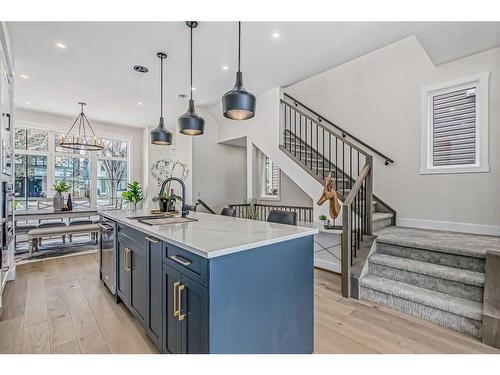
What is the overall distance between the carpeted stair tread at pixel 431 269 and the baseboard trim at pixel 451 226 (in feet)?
4.36

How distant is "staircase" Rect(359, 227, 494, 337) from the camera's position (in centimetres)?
226

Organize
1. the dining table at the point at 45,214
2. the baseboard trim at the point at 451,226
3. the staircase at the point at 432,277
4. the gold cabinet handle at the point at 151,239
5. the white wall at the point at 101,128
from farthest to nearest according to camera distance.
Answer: the white wall at the point at 101,128 < the dining table at the point at 45,214 < the baseboard trim at the point at 451,226 < the staircase at the point at 432,277 < the gold cabinet handle at the point at 151,239

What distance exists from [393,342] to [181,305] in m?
1.71

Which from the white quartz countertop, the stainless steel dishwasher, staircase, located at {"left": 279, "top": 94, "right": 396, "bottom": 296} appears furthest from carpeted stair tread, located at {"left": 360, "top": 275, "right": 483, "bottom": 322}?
the stainless steel dishwasher

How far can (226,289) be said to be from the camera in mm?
1368

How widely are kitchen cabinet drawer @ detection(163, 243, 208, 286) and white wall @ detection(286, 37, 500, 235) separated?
3731mm

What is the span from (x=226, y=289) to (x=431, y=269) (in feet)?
7.63

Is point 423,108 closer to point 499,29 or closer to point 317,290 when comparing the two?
point 499,29

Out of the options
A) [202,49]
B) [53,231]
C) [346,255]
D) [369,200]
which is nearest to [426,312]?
[346,255]

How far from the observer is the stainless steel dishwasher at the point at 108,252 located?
2703mm

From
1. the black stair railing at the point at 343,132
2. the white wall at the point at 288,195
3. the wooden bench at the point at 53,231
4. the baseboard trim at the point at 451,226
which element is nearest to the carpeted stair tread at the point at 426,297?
the baseboard trim at the point at 451,226

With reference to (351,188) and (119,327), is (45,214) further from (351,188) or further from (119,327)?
(351,188)

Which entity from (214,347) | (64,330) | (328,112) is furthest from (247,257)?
(328,112)

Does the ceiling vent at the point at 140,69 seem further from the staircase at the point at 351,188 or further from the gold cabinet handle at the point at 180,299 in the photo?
the gold cabinet handle at the point at 180,299
